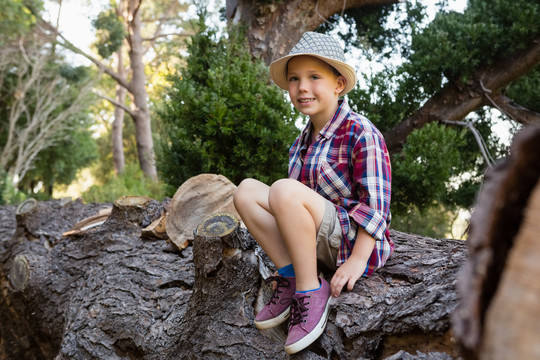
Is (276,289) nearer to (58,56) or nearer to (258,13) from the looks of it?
(258,13)

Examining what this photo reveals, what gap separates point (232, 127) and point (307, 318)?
2.75m

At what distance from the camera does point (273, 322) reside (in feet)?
5.74

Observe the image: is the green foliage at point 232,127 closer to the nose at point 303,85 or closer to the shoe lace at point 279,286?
the nose at point 303,85

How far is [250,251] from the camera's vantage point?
6.86ft

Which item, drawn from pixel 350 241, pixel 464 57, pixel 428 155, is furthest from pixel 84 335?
pixel 464 57

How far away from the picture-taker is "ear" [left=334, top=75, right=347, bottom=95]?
2.14 meters

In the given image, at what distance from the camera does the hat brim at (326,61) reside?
6.58 feet

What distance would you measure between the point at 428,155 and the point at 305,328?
3587 mm

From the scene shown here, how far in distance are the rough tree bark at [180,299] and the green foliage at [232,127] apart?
1.04 metres

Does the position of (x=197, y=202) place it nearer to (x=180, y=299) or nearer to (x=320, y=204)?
(x=180, y=299)

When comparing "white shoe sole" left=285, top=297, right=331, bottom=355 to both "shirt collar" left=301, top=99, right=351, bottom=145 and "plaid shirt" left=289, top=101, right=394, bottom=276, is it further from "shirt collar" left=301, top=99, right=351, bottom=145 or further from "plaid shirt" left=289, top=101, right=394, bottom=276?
"shirt collar" left=301, top=99, right=351, bottom=145

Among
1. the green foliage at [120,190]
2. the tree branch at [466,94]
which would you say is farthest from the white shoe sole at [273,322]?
the green foliage at [120,190]

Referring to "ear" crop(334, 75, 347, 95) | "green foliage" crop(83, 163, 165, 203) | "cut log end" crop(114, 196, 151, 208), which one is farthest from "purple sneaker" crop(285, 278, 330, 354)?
"green foliage" crop(83, 163, 165, 203)

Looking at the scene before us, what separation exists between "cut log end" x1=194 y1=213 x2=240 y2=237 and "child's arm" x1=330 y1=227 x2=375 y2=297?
0.53 meters
